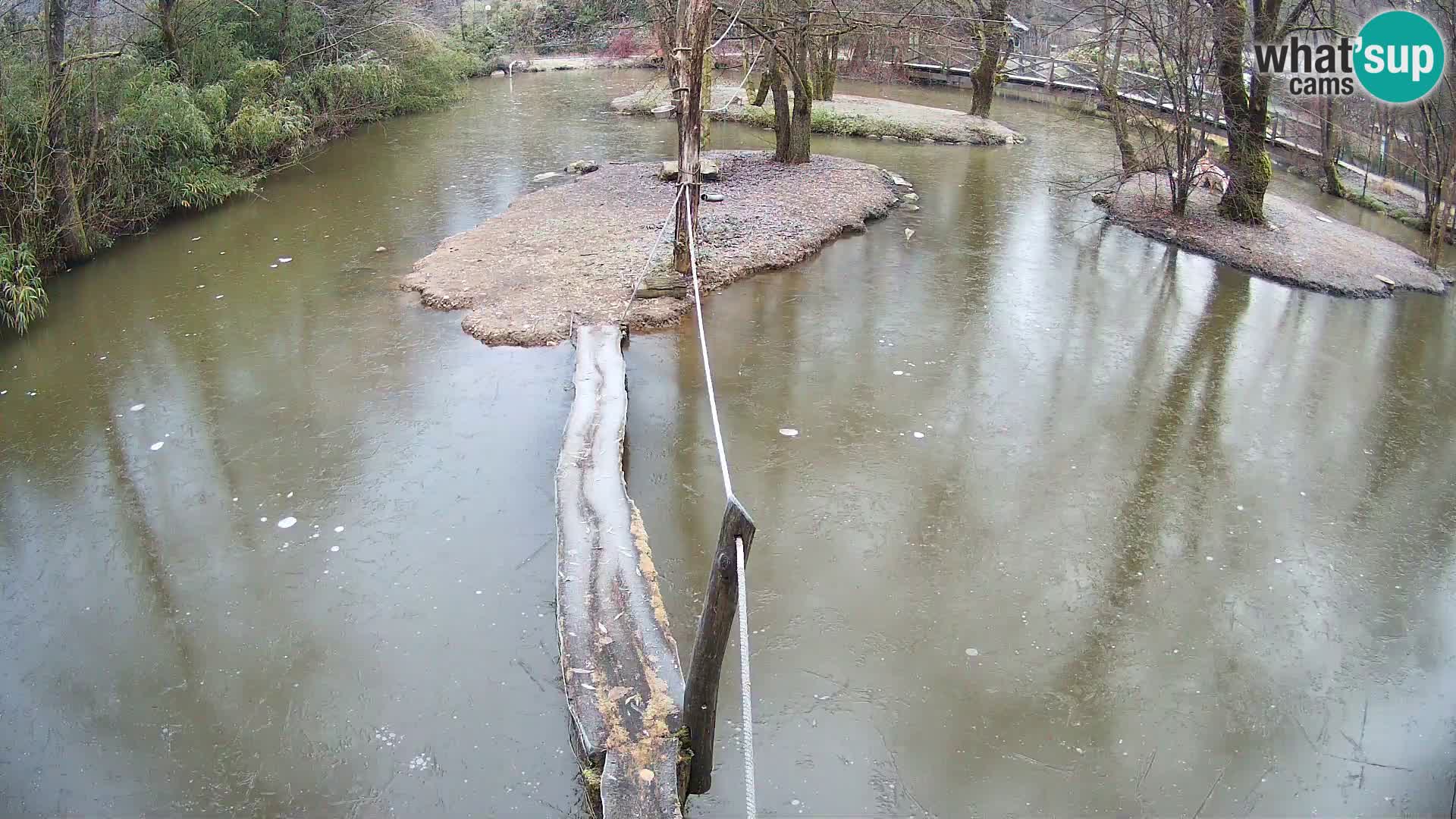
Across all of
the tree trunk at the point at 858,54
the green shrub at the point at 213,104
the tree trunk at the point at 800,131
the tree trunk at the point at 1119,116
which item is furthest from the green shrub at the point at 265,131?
the tree trunk at the point at 1119,116

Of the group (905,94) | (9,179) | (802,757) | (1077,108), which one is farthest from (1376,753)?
(905,94)

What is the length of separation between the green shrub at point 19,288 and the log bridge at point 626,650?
588 cm

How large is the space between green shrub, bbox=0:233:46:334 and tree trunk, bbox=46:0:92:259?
0.88m

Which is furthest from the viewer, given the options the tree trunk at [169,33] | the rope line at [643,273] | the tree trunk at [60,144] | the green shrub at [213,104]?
the tree trunk at [169,33]

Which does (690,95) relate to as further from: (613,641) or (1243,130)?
(1243,130)

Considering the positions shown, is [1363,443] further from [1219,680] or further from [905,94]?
[905,94]

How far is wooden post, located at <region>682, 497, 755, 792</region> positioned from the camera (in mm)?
2939

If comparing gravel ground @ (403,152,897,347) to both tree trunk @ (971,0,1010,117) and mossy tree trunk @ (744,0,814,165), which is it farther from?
tree trunk @ (971,0,1010,117)

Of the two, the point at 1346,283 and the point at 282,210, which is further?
the point at 282,210

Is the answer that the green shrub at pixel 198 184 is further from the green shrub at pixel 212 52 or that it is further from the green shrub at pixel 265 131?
the green shrub at pixel 212 52

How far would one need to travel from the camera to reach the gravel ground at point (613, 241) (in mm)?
7922

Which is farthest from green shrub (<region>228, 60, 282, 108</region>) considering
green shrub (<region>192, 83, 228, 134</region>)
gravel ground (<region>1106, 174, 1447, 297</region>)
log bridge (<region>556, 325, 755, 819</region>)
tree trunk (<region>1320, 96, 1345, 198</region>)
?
tree trunk (<region>1320, 96, 1345, 198</region>)

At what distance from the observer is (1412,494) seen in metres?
5.72

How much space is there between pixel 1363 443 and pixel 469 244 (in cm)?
817
